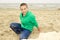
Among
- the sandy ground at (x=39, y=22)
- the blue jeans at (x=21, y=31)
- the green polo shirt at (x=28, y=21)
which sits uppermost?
the green polo shirt at (x=28, y=21)

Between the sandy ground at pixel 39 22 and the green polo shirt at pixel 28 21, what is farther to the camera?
the sandy ground at pixel 39 22

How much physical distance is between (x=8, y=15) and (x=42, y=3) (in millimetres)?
1398

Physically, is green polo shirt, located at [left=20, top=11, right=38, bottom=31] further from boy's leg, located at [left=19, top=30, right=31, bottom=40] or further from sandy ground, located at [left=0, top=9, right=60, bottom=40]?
sandy ground, located at [left=0, top=9, right=60, bottom=40]

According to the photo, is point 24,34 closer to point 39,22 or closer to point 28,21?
point 28,21

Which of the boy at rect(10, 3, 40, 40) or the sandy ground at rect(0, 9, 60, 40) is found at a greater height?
the boy at rect(10, 3, 40, 40)

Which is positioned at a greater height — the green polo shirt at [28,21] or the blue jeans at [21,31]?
the green polo shirt at [28,21]

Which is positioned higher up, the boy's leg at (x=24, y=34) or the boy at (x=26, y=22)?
the boy at (x=26, y=22)

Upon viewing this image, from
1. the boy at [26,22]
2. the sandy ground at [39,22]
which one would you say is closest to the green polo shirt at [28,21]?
the boy at [26,22]

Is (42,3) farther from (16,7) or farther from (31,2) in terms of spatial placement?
(16,7)

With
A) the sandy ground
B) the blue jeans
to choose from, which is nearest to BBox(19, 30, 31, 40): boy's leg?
the blue jeans

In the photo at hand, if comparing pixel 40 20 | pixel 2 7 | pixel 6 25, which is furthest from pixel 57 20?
pixel 2 7

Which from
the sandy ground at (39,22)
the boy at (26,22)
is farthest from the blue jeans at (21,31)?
the sandy ground at (39,22)

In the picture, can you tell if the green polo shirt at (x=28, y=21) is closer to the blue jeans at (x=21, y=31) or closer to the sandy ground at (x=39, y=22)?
the blue jeans at (x=21, y=31)

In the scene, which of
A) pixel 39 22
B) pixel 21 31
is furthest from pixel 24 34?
pixel 39 22
